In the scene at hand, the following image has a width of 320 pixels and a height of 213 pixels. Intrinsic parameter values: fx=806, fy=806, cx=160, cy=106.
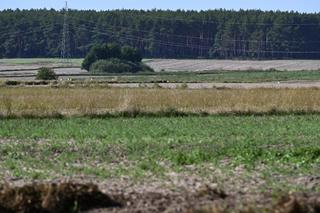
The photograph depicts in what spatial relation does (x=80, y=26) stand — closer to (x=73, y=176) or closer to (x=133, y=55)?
(x=133, y=55)

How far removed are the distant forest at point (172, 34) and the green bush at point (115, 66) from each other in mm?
48276

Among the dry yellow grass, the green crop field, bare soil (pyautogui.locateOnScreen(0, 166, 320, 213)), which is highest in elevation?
bare soil (pyautogui.locateOnScreen(0, 166, 320, 213))

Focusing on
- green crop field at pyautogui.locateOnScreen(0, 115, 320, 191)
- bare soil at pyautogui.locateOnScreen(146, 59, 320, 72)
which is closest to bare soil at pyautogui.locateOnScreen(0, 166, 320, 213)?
green crop field at pyautogui.locateOnScreen(0, 115, 320, 191)

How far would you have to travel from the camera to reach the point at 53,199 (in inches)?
474

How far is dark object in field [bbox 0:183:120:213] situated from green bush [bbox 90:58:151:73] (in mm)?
101486

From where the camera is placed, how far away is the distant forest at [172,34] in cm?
17075

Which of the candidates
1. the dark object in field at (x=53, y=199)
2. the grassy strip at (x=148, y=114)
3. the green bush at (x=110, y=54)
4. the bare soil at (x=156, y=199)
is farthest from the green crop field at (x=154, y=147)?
the green bush at (x=110, y=54)

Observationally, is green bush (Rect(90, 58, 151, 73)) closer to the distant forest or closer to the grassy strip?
the distant forest

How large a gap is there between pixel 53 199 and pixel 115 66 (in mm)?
103573

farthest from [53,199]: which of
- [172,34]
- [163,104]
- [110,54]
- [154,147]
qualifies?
[172,34]

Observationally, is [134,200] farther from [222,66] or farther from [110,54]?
[222,66]

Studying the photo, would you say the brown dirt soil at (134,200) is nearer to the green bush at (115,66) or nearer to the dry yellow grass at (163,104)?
the dry yellow grass at (163,104)

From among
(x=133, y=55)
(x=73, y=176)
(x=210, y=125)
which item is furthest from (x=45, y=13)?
(x=73, y=176)

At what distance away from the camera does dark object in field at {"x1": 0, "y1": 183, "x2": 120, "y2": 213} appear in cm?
1202
